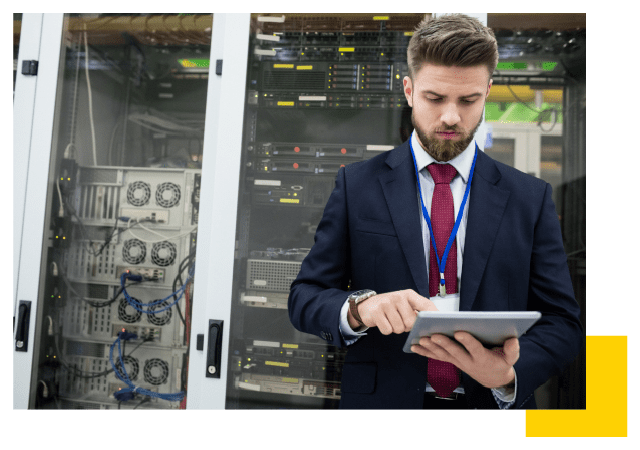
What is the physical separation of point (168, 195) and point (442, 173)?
49.6 inches

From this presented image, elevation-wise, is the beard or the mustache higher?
the mustache

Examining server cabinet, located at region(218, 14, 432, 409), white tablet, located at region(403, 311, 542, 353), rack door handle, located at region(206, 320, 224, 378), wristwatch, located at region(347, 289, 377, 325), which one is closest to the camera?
white tablet, located at region(403, 311, 542, 353)

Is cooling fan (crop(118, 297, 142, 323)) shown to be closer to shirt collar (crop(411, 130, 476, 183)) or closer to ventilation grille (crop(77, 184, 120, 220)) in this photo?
ventilation grille (crop(77, 184, 120, 220))

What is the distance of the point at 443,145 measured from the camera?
4.23 feet

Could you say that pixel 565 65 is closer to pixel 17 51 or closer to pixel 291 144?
pixel 291 144

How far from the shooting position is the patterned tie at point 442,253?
1193 millimetres

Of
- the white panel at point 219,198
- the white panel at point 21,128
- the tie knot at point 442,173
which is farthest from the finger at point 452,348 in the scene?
the white panel at point 21,128

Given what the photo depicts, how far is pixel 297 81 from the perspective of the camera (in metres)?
1.76

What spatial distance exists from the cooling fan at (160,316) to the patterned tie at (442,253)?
126cm

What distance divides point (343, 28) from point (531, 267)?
50.0 inches

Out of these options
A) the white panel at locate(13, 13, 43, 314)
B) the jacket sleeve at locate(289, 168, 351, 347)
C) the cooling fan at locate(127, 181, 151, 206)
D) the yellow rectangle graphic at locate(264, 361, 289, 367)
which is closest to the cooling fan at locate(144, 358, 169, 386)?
the yellow rectangle graphic at locate(264, 361, 289, 367)

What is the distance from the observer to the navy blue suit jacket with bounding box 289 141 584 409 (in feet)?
3.89

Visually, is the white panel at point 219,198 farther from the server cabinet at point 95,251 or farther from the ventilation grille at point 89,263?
the ventilation grille at point 89,263

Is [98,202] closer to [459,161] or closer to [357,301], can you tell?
[357,301]
